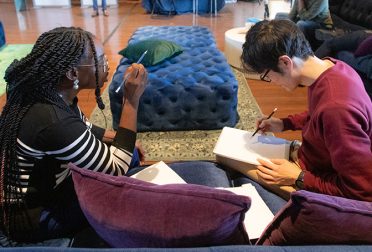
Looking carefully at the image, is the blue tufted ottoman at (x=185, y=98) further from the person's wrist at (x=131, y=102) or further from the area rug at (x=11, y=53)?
the area rug at (x=11, y=53)

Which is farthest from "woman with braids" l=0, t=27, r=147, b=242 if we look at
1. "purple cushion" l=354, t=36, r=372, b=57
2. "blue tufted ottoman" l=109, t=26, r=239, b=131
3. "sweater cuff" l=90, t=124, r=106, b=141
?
"purple cushion" l=354, t=36, r=372, b=57

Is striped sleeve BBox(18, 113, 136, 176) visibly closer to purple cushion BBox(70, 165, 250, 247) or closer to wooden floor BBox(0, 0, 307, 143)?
purple cushion BBox(70, 165, 250, 247)

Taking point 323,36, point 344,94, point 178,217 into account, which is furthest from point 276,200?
point 323,36

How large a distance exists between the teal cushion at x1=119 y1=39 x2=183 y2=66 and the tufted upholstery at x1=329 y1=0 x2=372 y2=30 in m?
2.28

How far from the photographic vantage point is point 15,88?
1.09 metres

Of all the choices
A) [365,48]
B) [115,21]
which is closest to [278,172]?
[365,48]

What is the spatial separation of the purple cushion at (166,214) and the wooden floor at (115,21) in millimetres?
2622

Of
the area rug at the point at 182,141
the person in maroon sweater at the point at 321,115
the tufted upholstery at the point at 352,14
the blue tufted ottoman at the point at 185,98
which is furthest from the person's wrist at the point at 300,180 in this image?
the tufted upholstery at the point at 352,14

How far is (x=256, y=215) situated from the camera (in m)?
1.22

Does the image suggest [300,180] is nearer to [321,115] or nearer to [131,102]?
[321,115]

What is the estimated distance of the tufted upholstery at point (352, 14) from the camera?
388 cm

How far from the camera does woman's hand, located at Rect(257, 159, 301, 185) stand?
1302mm

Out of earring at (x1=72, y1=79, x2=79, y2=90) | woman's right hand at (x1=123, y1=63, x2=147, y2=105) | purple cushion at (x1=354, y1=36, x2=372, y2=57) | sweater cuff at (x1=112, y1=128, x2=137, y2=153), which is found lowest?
purple cushion at (x1=354, y1=36, x2=372, y2=57)

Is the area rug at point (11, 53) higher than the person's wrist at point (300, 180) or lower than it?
lower
